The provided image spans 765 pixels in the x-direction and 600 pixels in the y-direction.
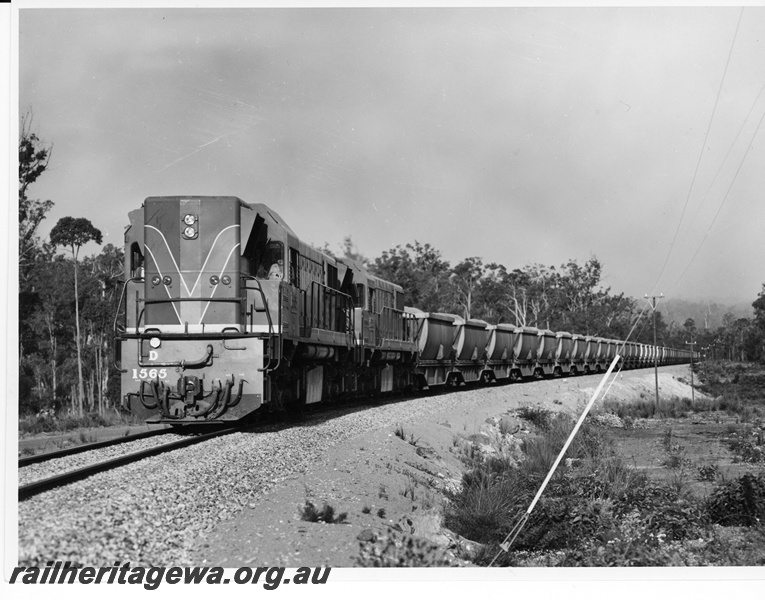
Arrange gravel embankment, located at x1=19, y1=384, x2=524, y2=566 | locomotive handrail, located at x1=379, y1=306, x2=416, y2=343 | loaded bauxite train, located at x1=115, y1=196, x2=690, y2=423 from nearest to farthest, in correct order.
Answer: gravel embankment, located at x1=19, y1=384, x2=524, y2=566, loaded bauxite train, located at x1=115, y1=196, x2=690, y2=423, locomotive handrail, located at x1=379, y1=306, x2=416, y2=343

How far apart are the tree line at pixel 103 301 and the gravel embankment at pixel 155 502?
423cm

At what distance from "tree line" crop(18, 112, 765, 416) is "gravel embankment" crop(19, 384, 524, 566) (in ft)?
13.9

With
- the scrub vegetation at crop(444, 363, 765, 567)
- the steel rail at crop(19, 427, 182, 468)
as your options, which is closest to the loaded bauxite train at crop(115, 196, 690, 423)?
the steel rail at crop(19, 427, 182, 468)

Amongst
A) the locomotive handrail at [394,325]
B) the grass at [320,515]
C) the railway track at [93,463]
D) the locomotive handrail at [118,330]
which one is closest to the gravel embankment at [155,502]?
the railway track at [93,463]

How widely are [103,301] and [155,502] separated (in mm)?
37481

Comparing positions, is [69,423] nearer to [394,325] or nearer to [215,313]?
[215,313]

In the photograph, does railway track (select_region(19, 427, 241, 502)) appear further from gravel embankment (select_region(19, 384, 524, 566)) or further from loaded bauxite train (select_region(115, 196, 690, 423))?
loaded bauxite train (select_region(115, 196, 690, 423))

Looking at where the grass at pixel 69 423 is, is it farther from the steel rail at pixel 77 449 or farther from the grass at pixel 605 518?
the grass at pixel 605 518

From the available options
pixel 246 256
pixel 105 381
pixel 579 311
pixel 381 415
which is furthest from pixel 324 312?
pixel 579 311

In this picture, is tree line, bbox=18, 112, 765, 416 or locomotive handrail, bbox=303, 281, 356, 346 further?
tree line, bbox=18, 112, 765, 416

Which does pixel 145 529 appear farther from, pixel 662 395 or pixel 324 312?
pixel 662 395

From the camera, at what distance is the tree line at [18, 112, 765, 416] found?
31.1 m

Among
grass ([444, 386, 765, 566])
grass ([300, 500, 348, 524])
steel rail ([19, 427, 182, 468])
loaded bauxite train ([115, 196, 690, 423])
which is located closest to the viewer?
grass ([300, 500, 348, 524])

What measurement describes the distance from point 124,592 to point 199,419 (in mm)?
5444
